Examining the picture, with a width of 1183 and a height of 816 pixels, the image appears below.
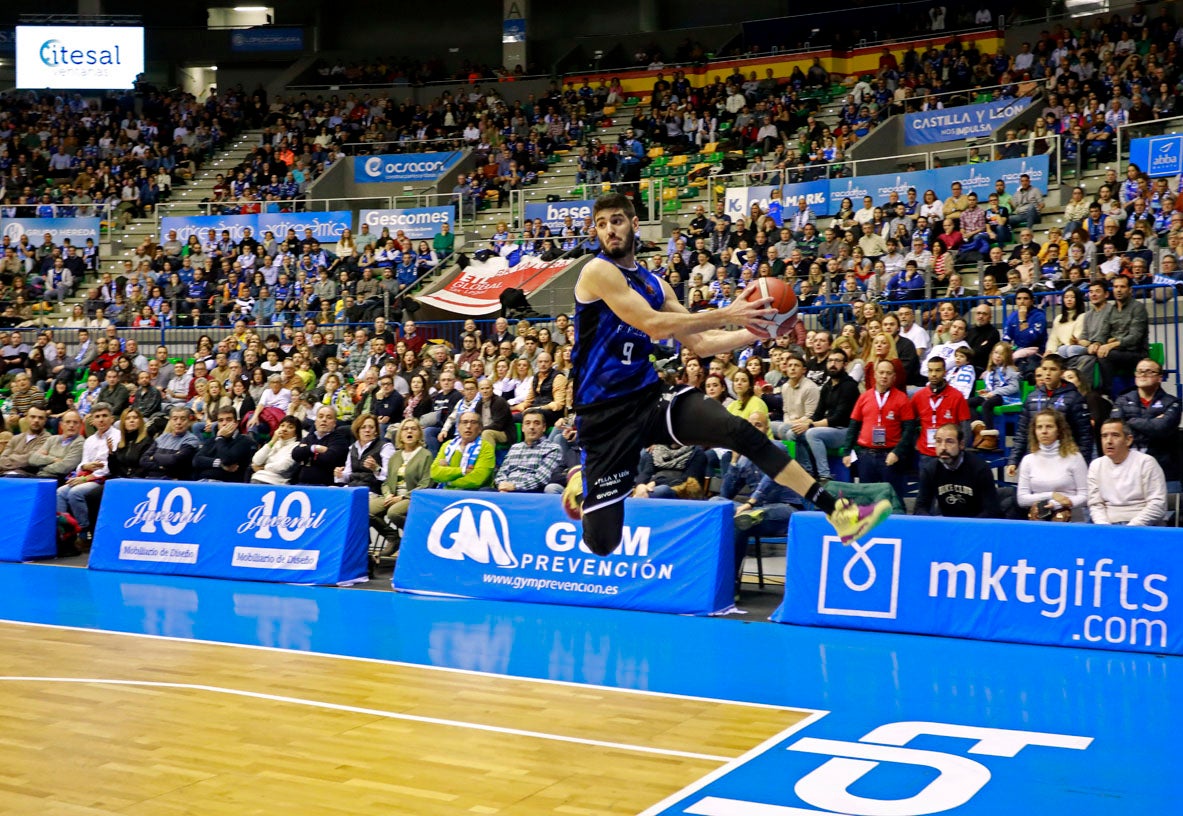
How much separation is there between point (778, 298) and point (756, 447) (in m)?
0.85

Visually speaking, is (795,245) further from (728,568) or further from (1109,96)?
(728,568)

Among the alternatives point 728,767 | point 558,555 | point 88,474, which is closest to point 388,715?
point 728,767

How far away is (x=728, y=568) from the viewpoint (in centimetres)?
1054

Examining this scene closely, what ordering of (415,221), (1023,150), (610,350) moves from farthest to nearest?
1. (415,221)
2. (1023,150)
3. (610,350)

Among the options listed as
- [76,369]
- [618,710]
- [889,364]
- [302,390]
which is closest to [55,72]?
[76,369]

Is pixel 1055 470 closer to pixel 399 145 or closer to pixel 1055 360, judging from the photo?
pixel 1055 360

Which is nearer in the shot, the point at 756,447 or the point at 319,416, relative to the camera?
the point at 756,447

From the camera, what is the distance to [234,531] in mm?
12922

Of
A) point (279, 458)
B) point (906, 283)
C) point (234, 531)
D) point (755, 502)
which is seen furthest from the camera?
point (906, 283)

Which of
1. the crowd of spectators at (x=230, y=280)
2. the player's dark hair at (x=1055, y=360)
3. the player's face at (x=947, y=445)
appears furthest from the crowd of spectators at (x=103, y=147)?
the player's dark hair at (x=1055, y=360)

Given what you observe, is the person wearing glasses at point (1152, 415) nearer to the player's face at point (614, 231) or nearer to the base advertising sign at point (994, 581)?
the base advertising sign at point (994, 581)

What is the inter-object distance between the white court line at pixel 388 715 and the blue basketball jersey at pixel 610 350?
1.97 metres

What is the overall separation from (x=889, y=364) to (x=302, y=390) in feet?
28.1

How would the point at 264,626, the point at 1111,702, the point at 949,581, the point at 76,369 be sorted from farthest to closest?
the point at 76,369
the point at 264,626
the point at 949,581
the point at 1111,702
